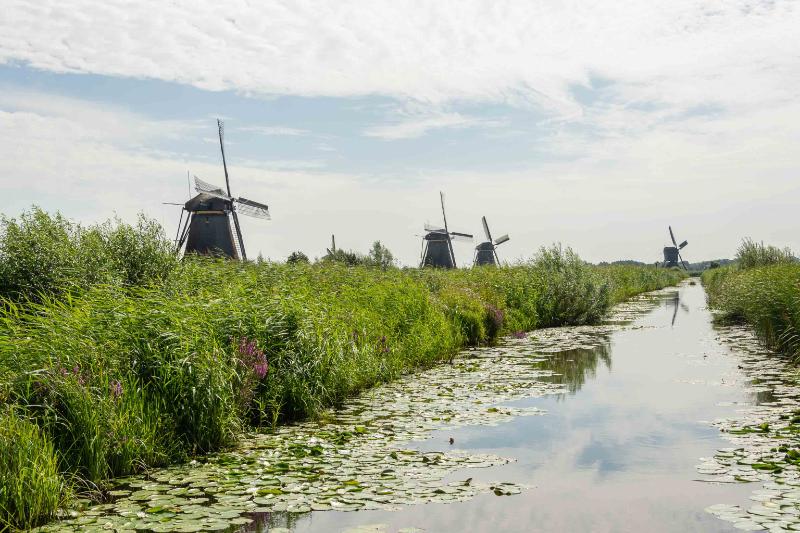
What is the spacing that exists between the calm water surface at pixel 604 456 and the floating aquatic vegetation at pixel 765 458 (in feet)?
0.60

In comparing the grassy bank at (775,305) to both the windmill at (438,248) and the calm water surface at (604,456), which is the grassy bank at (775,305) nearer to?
Answer: the calm water surface at (604,456)

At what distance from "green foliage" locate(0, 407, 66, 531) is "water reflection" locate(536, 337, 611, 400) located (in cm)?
813

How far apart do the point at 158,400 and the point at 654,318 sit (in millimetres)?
24879

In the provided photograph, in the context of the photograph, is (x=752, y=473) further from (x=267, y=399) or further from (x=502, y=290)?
(x=502, y=290)

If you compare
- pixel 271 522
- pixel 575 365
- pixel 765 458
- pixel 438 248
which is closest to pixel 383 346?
pixel 575 365

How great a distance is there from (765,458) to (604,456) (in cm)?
169

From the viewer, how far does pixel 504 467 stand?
7.64 metres

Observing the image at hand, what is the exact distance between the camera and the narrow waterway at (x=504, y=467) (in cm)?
604

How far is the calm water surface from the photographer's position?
6.11 meters

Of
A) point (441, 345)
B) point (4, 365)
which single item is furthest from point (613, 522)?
point (441, 345)


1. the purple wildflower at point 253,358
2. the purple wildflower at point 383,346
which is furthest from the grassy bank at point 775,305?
the purple wildflower at point 253,358

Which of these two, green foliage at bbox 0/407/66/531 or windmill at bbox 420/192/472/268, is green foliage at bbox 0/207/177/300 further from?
windmill at bbox 420/192/472/268

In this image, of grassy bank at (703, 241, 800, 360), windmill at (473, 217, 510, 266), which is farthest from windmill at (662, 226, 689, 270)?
grassy bank at (703, 241, 800, 360)

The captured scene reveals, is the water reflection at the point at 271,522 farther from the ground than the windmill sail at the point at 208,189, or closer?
closer
